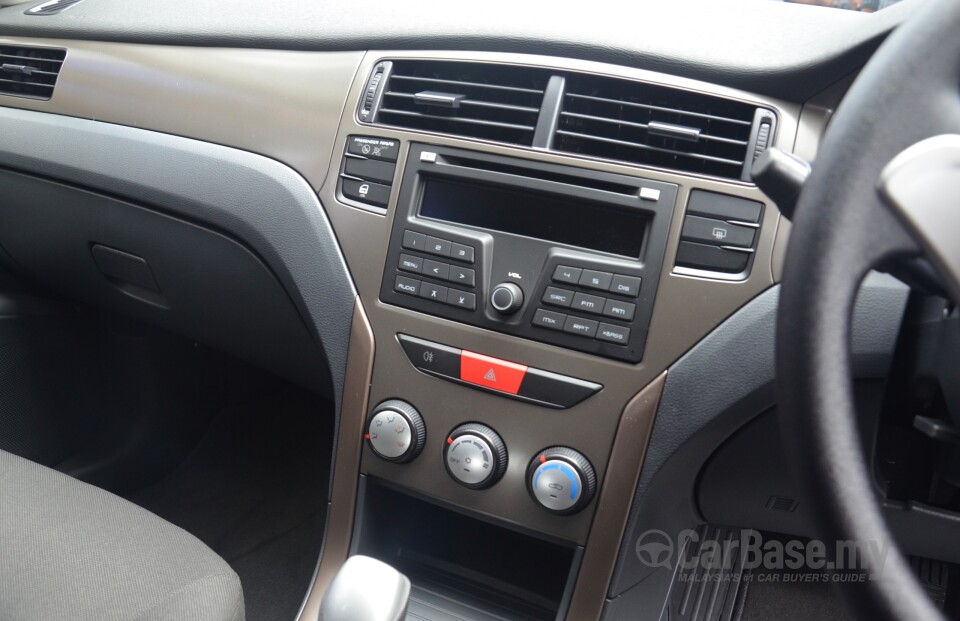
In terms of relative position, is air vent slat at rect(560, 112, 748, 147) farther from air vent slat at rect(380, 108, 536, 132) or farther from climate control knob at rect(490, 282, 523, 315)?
climate control knob at rect(490, 282, 523, 315)

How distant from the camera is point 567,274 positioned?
2.84 ft

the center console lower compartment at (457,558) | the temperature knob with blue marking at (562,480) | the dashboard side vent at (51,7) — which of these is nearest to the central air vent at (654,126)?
the temperature knob with blue marking at (562,480)

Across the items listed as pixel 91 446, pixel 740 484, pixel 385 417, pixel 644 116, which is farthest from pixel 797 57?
pixel 91 446

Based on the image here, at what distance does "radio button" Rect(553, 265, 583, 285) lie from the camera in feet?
2.83

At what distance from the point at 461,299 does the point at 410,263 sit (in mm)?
80

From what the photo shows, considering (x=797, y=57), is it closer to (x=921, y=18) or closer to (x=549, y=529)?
(x=921, y=18)

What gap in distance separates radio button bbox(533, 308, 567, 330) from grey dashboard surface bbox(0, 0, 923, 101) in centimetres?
28

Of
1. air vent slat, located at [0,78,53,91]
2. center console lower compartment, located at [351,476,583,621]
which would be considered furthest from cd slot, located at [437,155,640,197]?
air vent slat, located at [0,78,53,91]

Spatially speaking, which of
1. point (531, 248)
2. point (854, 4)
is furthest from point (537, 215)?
point (854, 4)

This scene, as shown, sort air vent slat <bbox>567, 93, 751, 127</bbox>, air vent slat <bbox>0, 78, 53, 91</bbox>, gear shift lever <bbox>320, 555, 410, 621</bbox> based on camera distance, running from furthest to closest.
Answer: air vent slat <bbox>0, 78, 53, 91</bbox>
air vent slat <bbox>567, 93, 751, 127</bbox>
gear shift lever <bbox>320, 555, 410, 621</bbox>

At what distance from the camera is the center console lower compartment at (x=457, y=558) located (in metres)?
1.03

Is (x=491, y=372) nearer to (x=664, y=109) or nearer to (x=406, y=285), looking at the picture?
(x=406, y=285)

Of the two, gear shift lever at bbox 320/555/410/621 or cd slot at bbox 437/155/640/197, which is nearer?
gear shift lever at bbox 320/555/410/621

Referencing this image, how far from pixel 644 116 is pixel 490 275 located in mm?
238
